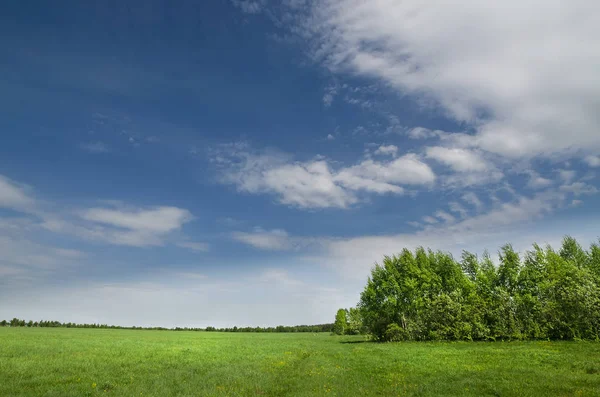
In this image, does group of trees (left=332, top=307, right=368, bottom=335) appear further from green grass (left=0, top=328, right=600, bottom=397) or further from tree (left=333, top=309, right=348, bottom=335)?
green grass (left=0, top=328, right=600, bottom=397)

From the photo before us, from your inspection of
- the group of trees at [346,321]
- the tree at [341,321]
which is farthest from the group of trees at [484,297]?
the tree at [341,321]

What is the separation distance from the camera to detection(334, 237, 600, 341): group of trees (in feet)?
179

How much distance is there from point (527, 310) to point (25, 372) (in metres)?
66.8

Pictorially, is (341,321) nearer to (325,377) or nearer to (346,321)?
(346,321)

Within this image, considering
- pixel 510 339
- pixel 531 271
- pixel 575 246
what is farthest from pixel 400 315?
pixel 575 246

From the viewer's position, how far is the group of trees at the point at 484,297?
54.6 m

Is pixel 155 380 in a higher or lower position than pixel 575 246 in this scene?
lower

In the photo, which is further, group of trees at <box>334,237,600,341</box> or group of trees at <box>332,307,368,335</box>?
group of trees at <box>332,307,368,335</box>

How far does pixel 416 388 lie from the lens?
21672mm

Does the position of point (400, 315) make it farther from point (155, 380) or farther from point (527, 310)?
point (155, 380)

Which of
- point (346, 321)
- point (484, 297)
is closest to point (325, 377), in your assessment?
point (484, 297)

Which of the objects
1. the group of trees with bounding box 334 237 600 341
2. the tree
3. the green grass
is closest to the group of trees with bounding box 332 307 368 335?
the tree

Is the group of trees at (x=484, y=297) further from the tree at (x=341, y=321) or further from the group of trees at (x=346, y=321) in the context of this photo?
the tree at (x=341, y=321)

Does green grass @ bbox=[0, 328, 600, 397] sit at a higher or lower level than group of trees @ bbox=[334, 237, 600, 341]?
lower
